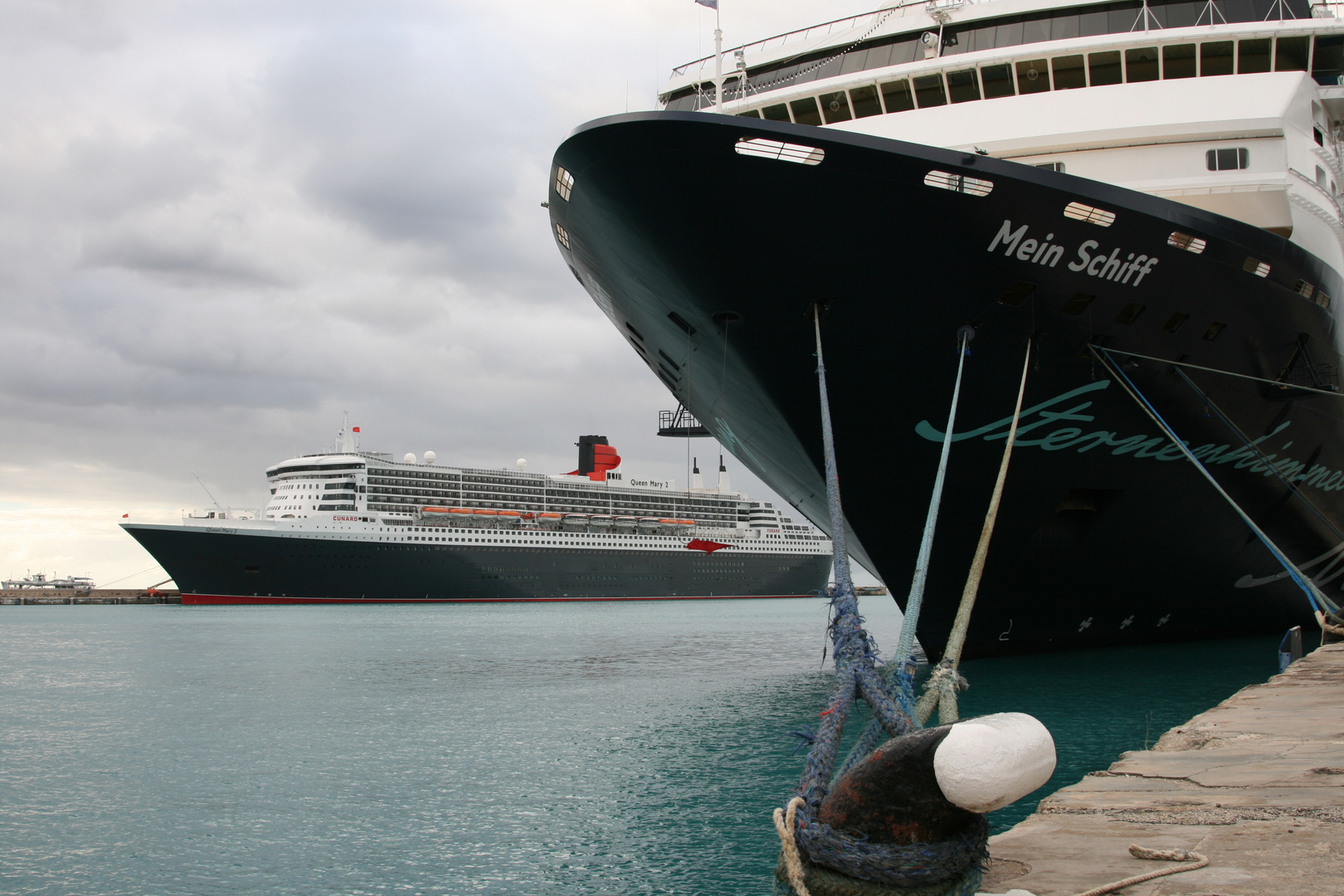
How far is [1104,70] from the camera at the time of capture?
11555mm

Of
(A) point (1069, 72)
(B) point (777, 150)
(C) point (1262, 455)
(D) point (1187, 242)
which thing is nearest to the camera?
(B) point (777, 150)

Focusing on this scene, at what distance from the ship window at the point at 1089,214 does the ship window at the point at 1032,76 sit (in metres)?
4.06

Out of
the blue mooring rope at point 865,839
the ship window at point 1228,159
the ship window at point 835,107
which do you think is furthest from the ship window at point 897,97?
Result: the blue mooring rope at point 865,839

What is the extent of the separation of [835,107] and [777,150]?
4981 mm

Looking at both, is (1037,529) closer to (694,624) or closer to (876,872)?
(876,872)

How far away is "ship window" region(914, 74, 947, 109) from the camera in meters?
11.8

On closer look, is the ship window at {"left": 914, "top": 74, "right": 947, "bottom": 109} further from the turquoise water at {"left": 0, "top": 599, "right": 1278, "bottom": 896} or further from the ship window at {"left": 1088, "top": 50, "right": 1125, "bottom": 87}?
the turquoise water at {"left": 0, "top": 599, "right": 1278, "bottom": 896}

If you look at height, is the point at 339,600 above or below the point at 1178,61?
below

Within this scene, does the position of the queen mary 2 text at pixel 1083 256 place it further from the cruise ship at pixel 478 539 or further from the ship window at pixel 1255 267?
the cruise ship at pixel 478 539

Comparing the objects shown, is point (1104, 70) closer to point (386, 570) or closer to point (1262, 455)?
point (1262, 455)

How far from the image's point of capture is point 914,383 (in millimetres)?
9195

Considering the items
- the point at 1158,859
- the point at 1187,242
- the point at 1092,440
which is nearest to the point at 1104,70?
the point at 1187,242

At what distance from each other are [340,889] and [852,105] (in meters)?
10.2

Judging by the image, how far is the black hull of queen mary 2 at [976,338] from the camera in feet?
26.4
